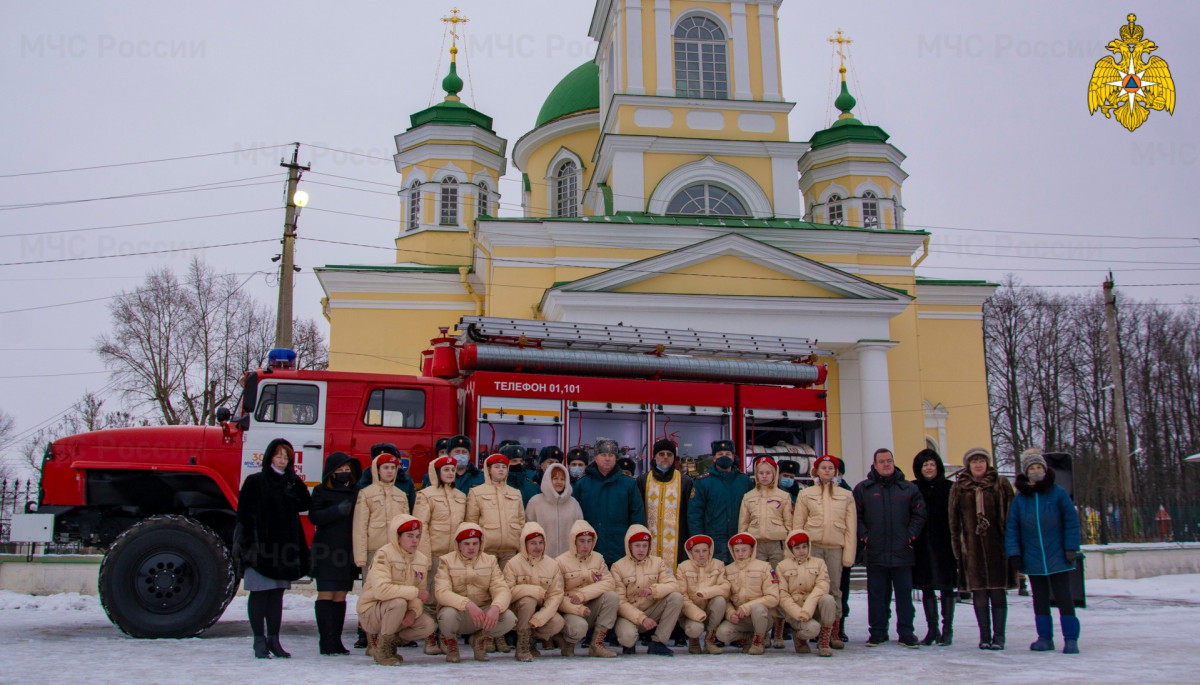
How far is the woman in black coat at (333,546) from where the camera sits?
7812mm

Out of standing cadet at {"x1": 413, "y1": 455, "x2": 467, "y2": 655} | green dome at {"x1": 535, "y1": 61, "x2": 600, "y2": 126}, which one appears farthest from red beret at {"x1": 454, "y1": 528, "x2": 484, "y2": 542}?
green dome at {"x1": 535, "y1": 61, "x2": 600, "y2": 126}

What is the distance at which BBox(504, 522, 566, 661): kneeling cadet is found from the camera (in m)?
7.47

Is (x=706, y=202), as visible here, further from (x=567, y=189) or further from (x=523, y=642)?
(x=523, y=642)

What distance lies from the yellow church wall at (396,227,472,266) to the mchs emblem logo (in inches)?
758

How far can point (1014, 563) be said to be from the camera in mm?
8117

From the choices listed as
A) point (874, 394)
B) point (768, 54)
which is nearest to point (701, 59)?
point (768, 54)

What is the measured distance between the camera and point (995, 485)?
8.35 meters

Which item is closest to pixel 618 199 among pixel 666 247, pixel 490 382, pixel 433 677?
pixel 666 247

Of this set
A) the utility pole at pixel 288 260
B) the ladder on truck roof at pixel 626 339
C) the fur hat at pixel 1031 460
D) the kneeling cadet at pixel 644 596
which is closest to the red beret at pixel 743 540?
the kneeling cadet at pixel 644 596

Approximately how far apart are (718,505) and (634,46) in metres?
21.7

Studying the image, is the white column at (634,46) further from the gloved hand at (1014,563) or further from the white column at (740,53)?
the gloved hand at (1014,563)

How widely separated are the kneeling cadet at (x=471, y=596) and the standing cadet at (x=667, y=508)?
186cm

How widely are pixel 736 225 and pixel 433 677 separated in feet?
67.7

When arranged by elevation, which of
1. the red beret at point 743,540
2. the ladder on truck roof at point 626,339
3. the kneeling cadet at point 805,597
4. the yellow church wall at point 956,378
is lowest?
the kneeling cadet at point 805,597
